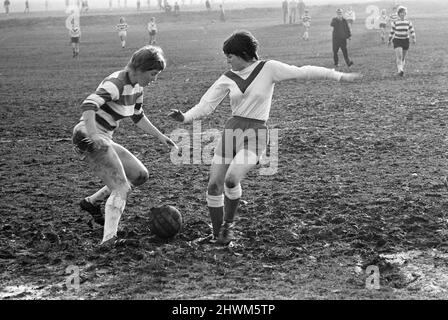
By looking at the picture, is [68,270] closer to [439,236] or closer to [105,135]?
[105,135]

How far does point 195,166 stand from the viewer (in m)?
10.1

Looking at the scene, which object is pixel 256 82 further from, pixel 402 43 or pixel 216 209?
pixel 402 43

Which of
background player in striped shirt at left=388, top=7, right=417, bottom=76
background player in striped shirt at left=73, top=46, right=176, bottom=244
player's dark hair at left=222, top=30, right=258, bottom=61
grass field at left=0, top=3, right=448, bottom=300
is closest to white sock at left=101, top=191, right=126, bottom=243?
background player in striped shirt at left=73, top=46, right=176, bottom=244

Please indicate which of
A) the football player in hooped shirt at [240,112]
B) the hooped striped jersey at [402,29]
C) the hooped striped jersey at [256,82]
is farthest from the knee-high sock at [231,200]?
the hooped striped jersey at [402,29]

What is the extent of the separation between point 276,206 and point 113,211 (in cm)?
212

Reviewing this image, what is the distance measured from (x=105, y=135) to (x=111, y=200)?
635mm

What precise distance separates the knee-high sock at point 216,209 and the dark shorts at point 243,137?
1.38 ft

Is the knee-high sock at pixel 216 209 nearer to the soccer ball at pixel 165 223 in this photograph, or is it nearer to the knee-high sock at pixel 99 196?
the soccer ball at pixel 165 223

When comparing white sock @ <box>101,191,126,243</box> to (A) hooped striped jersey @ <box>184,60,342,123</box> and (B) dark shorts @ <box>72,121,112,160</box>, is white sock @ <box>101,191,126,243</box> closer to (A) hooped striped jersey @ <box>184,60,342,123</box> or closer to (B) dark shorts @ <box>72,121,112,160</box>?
(B) dark shorts @ <box>72,121,112,160</box>

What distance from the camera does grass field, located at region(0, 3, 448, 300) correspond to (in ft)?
18.4

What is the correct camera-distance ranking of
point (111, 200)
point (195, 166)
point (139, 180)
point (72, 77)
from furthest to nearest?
point (72, 77) → point (195, 166) → point (139, 180) → point (111, 200)

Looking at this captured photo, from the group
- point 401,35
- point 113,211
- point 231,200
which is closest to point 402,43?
point 401,35

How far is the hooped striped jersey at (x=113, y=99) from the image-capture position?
20.3 feet
